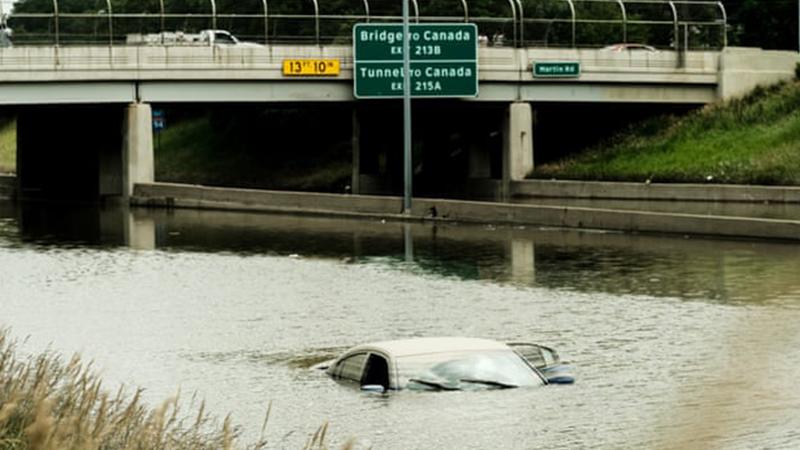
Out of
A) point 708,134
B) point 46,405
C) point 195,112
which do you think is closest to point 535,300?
point 46,405

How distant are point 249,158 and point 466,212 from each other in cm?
3813

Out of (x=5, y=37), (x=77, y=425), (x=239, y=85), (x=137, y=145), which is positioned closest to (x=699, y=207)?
(x=239, y=85)

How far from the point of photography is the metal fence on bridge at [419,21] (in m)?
63.8

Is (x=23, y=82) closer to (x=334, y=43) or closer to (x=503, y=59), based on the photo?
(x=334, y=43)

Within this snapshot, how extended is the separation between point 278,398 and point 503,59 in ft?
159

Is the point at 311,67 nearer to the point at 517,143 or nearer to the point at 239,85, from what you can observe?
the point at 239,85

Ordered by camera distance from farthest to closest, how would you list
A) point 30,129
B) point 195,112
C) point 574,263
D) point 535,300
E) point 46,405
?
1. point 195,112
2. point 30,129
3. point 574,263
4. point 535,300
5. point 46,405

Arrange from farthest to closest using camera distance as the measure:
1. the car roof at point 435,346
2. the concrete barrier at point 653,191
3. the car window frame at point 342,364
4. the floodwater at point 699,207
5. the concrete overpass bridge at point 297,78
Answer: the concrete overpass bridge at point 297,78 < the concrete barrier at point 653,191 < the floodwater at point 699,207 < the car window frame at point 342,364 < the car roof at point 435,346

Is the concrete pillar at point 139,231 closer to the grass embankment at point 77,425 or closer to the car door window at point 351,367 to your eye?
the car door window at point 351,367

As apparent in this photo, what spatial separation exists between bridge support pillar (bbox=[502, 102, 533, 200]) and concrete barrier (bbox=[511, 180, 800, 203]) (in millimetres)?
696

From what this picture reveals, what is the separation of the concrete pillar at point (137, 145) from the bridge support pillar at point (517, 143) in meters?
14.5

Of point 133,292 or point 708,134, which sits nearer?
point 133,292

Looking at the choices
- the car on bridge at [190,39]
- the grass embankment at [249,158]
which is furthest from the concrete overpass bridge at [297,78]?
the grass embankment at [249,158]

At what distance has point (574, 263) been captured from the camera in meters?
39.3
